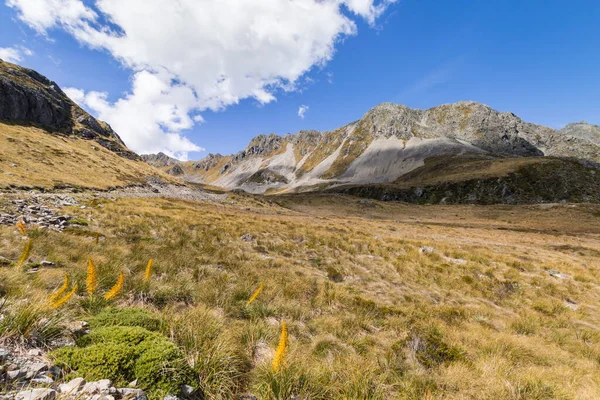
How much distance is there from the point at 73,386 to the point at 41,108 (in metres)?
171

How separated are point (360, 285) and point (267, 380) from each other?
8.85 meters

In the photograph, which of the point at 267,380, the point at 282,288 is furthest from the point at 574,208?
the point at 267,380

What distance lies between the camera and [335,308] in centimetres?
901

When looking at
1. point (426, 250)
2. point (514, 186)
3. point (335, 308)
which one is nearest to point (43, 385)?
point (335, 308)

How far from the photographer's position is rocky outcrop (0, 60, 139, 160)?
104 m

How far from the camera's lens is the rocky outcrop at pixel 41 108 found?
104125 mm

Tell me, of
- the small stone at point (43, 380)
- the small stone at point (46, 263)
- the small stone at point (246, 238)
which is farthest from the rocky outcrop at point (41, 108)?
the small stone at point (43, 380)

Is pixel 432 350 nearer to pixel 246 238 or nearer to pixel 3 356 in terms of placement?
pixel 3 356

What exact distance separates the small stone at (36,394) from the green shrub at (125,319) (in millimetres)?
2205

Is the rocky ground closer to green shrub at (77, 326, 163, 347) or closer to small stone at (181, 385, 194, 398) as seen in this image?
small stone at (181, 385, 194, 398)

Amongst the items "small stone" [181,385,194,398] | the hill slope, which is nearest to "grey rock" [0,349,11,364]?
"small stone" [181,385,194,398]

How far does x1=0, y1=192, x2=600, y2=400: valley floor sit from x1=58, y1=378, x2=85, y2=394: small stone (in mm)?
1452

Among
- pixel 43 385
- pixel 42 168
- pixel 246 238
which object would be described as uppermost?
pixel 42 168

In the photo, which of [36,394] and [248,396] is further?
[248,396]
